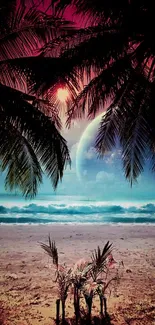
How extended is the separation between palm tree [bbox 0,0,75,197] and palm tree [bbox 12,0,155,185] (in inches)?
12.6

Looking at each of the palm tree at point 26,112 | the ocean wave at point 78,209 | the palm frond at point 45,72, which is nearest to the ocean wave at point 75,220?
the ocean wave at point 78,209

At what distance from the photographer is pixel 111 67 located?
463cm

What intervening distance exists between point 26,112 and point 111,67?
4.81 ft

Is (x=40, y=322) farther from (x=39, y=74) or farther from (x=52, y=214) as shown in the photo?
(x=52, y=214)

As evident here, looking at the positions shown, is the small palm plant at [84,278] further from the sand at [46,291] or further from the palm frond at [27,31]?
the palm frond at [27,31]

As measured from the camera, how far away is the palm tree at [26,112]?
4566 mm

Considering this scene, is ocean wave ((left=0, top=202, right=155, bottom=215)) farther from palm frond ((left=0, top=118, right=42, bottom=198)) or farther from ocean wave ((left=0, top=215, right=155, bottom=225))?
palm frond ((left=0, top=118, right=42, bottom=198))

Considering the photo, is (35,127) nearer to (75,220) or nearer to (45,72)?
(45,72)

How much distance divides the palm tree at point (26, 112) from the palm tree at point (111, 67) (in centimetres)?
32

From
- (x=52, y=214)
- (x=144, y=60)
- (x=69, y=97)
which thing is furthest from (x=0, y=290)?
(x=52, y=214)

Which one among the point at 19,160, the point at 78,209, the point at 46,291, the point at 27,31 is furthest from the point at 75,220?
the point at 27,31

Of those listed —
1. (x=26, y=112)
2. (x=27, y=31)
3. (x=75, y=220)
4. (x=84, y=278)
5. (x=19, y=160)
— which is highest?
(x=27, y=31)

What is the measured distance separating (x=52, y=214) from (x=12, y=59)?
91.2 feet

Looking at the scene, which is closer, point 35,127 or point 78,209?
point 35,127
